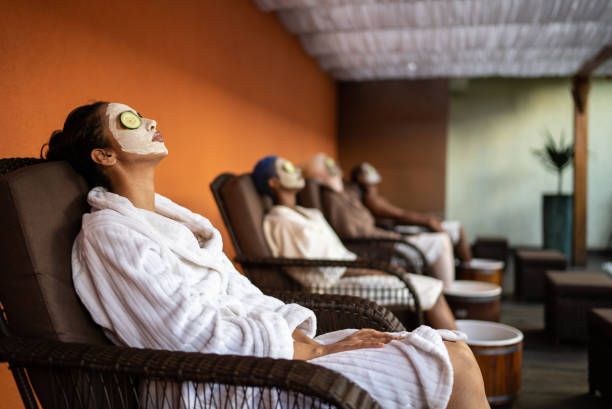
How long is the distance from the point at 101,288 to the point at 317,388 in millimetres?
602

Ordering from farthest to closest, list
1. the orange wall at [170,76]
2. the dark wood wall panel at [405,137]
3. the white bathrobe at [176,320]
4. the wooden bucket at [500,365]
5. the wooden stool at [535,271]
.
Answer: the dark wood wall panel at [405,137] → the wooden stool at [535,271] → the wooden bucket at [500,365] → the orange wall at [170,76] → the white bathrobe at [176,320]

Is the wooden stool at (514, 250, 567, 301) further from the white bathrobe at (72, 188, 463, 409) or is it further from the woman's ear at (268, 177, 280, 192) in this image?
the white bathrobe at (72, 188, 463, 409)

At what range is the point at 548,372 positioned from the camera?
3.08 metres

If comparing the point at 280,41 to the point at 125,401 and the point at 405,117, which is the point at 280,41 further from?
the point at 125,401

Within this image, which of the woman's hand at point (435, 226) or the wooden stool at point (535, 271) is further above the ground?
the woman's hand at point (435, 226)

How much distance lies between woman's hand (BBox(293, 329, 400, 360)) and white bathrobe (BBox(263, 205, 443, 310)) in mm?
1068

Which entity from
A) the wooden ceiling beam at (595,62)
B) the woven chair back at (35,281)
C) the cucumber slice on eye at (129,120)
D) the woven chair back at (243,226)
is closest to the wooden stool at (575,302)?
the woven chair back at (243,226)

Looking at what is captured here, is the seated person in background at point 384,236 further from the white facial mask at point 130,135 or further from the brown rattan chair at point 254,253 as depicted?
the white facial mask at point 130,135

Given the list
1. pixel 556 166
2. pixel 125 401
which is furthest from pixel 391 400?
pixel 556 166

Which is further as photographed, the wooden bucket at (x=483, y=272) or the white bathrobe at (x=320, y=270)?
the wooden bucket at (x=483, y=272)

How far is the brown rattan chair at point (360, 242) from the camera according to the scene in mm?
3518

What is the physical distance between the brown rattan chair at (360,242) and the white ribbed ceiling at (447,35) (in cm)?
161

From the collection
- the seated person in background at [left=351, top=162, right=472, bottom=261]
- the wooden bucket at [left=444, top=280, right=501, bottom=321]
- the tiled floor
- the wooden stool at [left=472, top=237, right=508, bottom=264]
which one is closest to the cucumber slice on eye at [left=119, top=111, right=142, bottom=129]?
the tiled floor

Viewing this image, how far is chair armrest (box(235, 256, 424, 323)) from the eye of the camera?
7.80 feet
